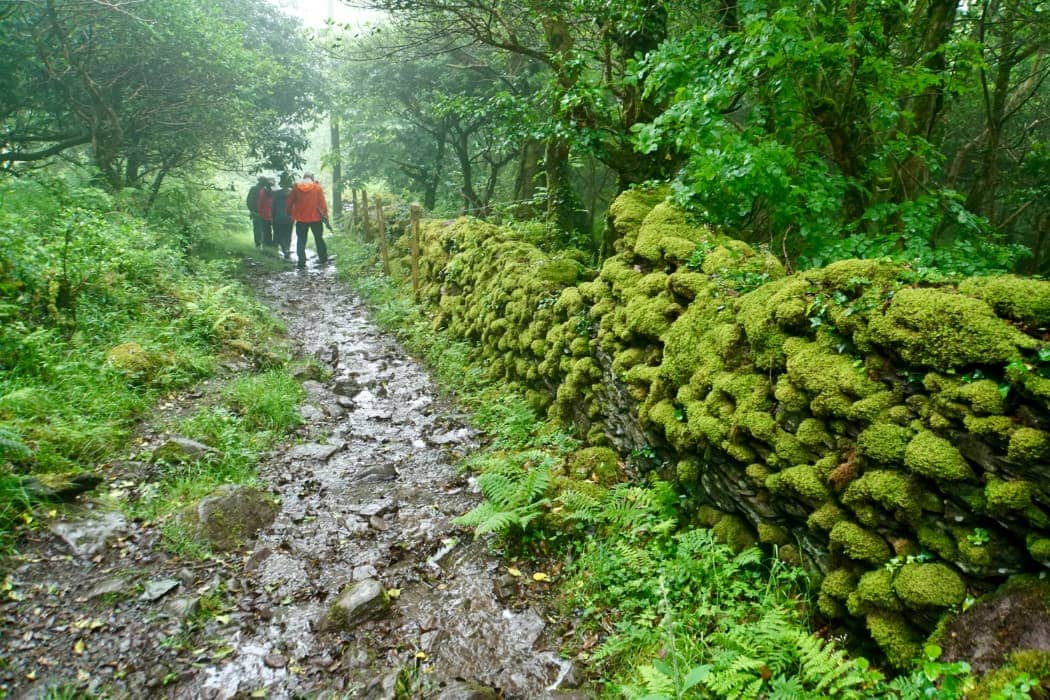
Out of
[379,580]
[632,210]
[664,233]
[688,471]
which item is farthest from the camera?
[632,210]

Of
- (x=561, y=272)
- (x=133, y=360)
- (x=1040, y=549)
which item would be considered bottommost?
(x=133, y=360)

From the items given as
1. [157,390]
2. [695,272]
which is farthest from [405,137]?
[695,272]

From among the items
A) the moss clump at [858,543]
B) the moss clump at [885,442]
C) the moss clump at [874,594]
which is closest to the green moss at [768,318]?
the moss clump at [885,442]

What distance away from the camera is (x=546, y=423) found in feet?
20.2

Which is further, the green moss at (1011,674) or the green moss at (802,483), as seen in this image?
the green moss at (802,483)

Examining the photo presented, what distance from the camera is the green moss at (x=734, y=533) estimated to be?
11.8 ft

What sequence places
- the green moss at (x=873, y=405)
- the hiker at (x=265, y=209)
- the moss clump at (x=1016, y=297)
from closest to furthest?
the moss clump at (x=1016, y=297) < the green moss at (x=873, y=405) < the hiker at (x=265, y=209)

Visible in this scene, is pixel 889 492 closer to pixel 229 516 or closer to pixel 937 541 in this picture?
pixel 937 541

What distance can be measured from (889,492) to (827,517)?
1.22 feet

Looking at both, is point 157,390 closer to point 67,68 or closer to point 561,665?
point 561,665

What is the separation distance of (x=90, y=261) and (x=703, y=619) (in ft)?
27.0

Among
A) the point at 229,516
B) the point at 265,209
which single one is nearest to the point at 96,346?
the point at 229,516

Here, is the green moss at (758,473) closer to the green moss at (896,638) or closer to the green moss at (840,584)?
the green moss at (840,584)

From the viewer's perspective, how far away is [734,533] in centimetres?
367
